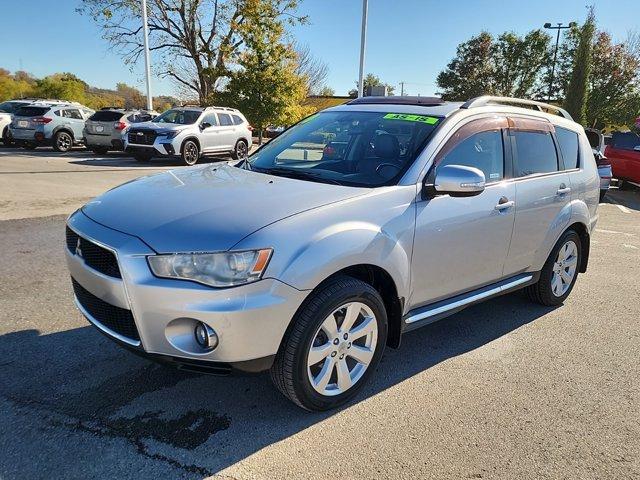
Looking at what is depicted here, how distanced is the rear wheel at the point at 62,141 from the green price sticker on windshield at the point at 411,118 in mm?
17192

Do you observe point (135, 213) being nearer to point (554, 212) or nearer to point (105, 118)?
point (554, 212)

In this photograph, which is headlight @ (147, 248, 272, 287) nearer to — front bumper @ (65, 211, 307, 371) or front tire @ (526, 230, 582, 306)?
front bumper @ (65, 211, 307, 371)

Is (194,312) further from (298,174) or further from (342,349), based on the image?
(298,174)

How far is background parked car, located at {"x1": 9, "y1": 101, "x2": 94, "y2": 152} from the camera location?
689 inches

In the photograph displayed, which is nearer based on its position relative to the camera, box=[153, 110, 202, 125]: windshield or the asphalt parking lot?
the asphalt parking lot

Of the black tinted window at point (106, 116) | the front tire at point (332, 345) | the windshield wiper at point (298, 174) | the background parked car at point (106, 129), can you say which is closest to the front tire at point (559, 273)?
the front tire at point (332, 345)

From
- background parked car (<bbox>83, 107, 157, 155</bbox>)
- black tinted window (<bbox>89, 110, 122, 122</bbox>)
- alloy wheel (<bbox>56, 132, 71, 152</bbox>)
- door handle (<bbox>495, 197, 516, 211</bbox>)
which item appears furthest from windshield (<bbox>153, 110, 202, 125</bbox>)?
door handle (<bbox>495, 197, 516, 211</bbox>)

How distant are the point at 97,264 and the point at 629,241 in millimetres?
8085

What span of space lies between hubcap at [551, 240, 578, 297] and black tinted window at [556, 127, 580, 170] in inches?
28.5

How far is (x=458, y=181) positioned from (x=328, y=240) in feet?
3.22

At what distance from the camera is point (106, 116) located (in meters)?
17.4

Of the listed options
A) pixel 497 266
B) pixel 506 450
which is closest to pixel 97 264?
pixel 506 450

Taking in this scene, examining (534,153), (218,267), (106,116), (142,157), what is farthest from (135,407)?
(106,116)

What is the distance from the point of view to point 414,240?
315cm
